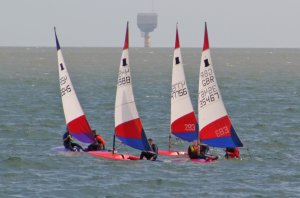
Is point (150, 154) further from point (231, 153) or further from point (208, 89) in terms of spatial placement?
point (208, 89)

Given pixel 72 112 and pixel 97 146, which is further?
pixel 72 112

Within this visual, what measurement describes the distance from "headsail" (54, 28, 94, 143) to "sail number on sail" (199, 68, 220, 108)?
22.7 ft

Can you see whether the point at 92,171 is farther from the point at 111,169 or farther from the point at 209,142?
the point at 209,142

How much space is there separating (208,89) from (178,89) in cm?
317

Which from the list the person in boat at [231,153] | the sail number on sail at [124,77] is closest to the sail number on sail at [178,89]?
the person in boat at [231,153]

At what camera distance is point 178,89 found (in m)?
52.9

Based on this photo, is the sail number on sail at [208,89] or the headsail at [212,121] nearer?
the sail number on sail at [208,89]

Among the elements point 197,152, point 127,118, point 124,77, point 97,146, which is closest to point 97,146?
point 97,146

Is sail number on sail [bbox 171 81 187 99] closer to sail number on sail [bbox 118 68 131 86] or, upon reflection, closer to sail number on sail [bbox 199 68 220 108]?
sail number on sail [bbox 199 68 220 108]

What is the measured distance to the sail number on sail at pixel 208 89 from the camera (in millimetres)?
49844

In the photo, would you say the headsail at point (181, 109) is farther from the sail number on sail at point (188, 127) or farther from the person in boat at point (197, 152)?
the person in boat at point (197, 152)

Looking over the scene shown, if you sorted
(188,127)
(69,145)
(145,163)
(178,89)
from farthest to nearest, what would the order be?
(188,127)
(178,89)
(69,145)
(145,163)

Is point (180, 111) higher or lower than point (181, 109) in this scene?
lower

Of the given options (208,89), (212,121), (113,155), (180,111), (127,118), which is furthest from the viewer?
(180,111)
